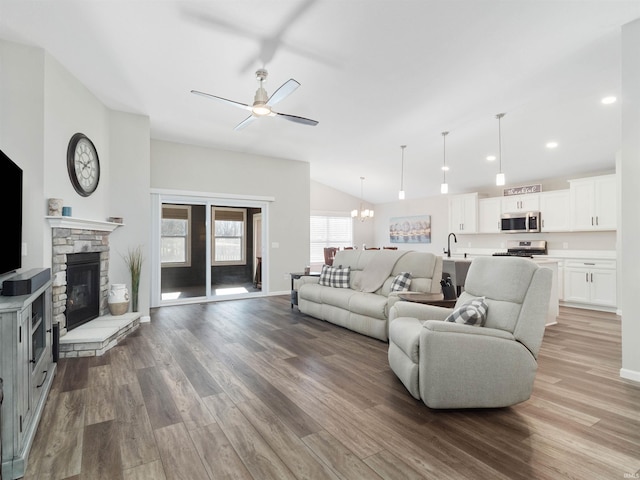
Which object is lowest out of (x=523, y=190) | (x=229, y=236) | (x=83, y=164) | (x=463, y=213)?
(x=229, y=236)

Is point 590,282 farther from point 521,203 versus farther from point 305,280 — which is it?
point 305,280

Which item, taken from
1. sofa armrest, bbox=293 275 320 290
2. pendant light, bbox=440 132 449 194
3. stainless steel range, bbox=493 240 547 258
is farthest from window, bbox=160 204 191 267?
stainless steel range, bbox=493 240 547 258

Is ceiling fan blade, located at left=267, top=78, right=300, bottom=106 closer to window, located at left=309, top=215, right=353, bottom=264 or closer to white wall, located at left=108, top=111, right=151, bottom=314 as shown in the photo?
white wall, located at left=108, top=111, right=151, bottom=314

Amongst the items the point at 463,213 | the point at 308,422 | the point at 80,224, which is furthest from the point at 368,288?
the point at 463,213

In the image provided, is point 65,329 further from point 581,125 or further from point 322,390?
point 581,125

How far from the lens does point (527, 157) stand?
6.08 metres

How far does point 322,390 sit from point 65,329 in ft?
9.98

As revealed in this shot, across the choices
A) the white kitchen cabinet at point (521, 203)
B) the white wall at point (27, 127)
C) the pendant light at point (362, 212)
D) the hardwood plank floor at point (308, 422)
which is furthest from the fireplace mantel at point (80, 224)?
the white kitchen cabinet at point (521, 203)

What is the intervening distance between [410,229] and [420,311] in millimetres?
6998

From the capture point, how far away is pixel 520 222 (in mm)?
6840

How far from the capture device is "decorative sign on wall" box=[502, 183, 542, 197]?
22.0ft

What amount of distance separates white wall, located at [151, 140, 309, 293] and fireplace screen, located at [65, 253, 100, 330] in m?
2.12

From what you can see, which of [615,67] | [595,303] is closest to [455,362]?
[615,67]

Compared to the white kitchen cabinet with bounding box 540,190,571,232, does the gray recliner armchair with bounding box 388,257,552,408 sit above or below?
below
